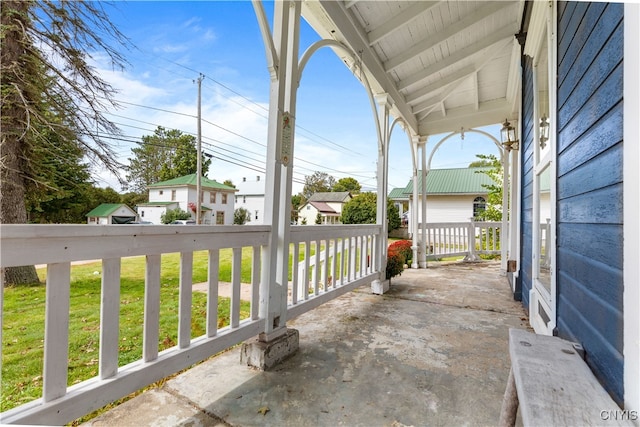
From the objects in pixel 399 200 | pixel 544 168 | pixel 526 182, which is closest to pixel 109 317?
pixel 544 168

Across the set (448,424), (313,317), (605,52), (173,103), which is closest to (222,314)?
(313,317)

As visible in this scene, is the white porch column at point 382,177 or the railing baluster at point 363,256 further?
the white porch column at point 382,177

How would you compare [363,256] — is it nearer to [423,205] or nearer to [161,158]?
[161,158]

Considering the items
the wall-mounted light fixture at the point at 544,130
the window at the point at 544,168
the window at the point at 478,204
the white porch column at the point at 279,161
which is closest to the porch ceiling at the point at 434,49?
the white porch column at the point at 279,161

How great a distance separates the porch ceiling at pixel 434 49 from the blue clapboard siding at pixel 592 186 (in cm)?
159

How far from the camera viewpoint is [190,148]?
251 centimetres

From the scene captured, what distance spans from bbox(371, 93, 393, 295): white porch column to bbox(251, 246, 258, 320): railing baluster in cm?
216

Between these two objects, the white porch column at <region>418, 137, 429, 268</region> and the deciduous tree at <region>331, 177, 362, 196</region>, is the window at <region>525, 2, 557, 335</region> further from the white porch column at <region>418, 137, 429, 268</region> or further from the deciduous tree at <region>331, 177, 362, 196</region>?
the deciduous tree at <region>331, 177, 362, 196</region>

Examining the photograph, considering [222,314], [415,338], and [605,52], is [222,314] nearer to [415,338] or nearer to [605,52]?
[415,338]

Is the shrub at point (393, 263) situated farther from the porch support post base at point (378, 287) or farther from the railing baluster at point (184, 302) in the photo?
the railing baluster at point (184, 302)

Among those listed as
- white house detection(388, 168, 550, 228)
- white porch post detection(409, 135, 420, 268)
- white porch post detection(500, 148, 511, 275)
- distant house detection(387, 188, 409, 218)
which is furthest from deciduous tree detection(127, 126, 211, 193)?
distant house detection(387, 188, 409, 218)

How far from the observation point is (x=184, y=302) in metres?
1.50

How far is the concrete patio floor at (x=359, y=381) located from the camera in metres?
1.43

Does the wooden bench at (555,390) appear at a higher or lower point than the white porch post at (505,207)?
lower
